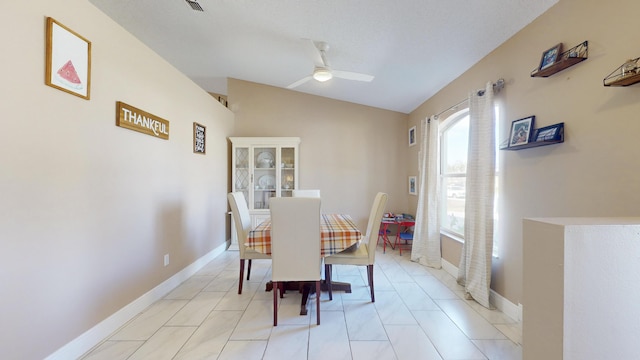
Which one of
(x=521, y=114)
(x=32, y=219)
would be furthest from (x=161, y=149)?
(x=521, y=114)

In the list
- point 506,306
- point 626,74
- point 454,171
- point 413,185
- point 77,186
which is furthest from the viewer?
point 413,185

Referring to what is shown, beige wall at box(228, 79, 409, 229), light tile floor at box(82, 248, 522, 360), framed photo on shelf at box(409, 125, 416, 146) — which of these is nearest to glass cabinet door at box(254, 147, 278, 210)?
beige wall at box(228, 79, 409, 229)

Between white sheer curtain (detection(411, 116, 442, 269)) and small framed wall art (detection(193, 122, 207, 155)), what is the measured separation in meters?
3.18

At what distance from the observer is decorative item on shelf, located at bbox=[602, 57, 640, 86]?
1.28 meters

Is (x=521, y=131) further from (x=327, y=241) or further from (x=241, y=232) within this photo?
(x=241, y=232)

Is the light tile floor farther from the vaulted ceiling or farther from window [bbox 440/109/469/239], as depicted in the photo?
the vaulted ceiling

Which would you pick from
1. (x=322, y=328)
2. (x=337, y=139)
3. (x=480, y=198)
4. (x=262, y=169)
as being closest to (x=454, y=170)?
(x=480, y=198)

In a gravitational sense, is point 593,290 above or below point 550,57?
below

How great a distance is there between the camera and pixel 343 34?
8.49 ft

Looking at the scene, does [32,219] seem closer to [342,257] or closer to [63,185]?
[63,185]

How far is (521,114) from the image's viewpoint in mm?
2158

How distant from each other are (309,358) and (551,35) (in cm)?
285

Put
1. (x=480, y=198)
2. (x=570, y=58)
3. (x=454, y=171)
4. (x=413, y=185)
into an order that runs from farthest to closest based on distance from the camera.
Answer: (x=413, y=185)
(x=454, y=171)
(x=480, y=198)
(x=570, y=58)

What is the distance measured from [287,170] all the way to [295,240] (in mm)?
2615
